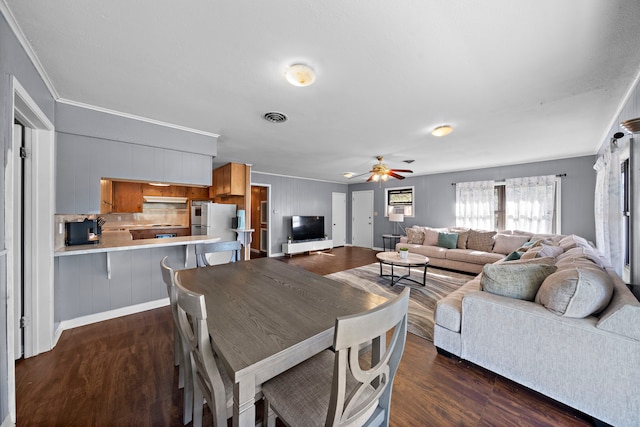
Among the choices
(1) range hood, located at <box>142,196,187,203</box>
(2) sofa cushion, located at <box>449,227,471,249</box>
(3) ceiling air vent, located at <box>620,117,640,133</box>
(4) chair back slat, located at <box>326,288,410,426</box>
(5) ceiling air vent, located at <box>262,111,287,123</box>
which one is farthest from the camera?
(1) range hood, located at <box>142,196,187,203</box>

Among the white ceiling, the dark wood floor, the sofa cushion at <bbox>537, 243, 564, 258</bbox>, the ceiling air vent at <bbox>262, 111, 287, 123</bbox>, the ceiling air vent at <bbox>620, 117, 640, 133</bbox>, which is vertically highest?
the white ceiling

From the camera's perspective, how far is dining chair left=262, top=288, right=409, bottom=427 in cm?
72

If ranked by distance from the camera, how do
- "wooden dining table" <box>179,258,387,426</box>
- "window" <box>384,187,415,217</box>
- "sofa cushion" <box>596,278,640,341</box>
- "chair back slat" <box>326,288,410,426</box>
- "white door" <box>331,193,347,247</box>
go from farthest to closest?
1. "white door" <box>331,193,347,247</box>
2. "window" <box>384,187,415,217</box>
3. "sofa cushion" <box>596,278,640,341</box>
4. "wooden dining table" <box>179,258,387,426</box>
5. "chair back slat" <box>326,288,410,426</box>

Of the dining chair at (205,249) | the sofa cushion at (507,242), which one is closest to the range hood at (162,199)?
the dining chair at (205,249)

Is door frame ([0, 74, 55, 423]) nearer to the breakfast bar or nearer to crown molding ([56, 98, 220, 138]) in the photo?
the breakfast bar

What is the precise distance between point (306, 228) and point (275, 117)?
461 centimetres

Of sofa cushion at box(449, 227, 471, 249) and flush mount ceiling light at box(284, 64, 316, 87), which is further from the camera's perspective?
sofa cushion at box(449, 227, 471, 249)

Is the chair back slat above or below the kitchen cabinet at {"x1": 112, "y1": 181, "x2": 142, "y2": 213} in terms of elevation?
below

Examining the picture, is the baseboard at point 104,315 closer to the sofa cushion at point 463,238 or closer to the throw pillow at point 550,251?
the throw pillow at point 550,251

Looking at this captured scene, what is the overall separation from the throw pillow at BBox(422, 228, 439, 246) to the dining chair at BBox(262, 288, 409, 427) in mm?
4919

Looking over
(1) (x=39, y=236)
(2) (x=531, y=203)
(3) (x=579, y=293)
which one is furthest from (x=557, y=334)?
(2) (x=531, y=203)

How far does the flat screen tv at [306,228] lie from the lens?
6.70 meters

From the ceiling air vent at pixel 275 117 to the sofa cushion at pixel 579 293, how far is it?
2.73 metres

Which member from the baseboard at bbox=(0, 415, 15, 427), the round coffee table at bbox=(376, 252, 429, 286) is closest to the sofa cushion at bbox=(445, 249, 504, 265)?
the round coffee table at bbox=(376, 252, 429, 286)
